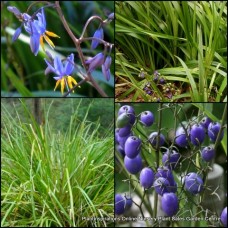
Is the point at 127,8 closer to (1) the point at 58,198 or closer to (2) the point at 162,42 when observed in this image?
(2) the point at 162,42

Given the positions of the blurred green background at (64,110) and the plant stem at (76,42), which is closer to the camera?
the plant stem at (76,42)

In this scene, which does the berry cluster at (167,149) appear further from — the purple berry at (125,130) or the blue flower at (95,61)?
the blue flower at (95,61)

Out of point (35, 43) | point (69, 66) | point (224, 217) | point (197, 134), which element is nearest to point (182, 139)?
point (197, 134)

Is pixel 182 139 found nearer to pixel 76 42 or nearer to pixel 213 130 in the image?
pixel 213 130

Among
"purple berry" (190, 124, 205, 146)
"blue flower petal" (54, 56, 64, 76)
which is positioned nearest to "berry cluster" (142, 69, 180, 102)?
"purple berry" (190, 124, 205, 146)

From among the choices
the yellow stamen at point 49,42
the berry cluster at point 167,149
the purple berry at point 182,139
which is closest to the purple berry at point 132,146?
the berry cluster at point 167,149

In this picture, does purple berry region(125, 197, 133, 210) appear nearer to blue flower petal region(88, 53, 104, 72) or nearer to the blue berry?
the blue berry

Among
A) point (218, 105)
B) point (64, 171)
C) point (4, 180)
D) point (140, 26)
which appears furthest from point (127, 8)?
point (4, 180)
